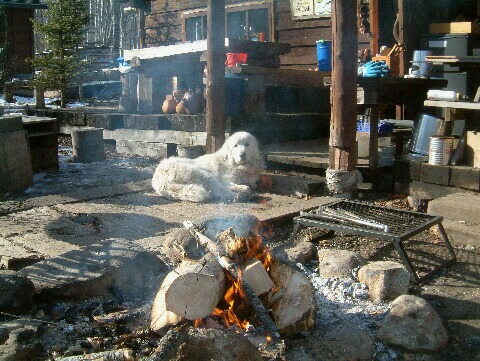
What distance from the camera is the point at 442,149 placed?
695 cm

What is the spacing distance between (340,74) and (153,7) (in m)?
12.5

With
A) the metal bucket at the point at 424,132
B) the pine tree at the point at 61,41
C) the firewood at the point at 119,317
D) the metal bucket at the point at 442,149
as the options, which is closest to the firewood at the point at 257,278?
the firewood at the point at 119,317

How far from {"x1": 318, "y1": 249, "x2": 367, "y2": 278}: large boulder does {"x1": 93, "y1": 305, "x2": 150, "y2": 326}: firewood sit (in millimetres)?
1668

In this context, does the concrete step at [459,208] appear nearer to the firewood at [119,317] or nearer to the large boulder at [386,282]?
the large boulder at [386,282]

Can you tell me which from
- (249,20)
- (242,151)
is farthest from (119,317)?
(249,20)

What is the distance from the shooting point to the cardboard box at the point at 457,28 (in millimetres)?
10117

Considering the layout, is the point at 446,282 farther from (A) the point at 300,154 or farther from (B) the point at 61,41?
(B) the point at 61,41

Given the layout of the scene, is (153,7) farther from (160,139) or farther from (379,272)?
(379,272)

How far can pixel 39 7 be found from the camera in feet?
85.8

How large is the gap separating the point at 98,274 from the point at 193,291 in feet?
3.21

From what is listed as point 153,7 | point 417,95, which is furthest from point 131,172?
point 153,7

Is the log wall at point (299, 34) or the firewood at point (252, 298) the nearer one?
the firewood at point (252, 298)

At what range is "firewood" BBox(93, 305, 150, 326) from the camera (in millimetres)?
3533

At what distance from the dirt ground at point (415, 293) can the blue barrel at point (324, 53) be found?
4.24 m
